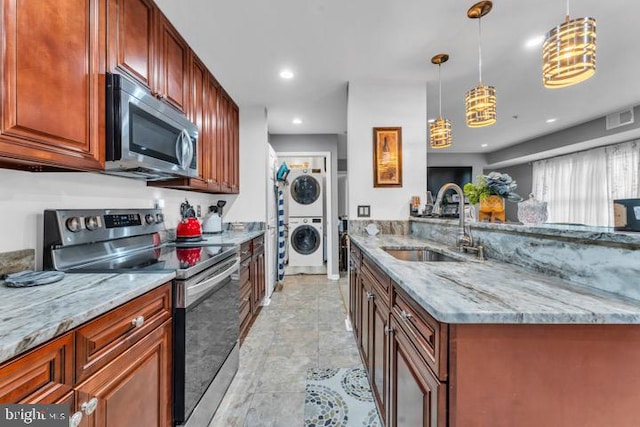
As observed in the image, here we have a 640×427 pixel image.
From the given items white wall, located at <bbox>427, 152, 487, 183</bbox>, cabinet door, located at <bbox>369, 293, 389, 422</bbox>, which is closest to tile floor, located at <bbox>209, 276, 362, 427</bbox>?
cabinet door, located at <bbox>369, 293, 389, 422</bbox>

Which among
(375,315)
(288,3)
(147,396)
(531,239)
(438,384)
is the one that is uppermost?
(288,3)

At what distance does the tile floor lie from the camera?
1560mm

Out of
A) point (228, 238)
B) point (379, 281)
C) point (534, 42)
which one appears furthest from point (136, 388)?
point (534, 42)

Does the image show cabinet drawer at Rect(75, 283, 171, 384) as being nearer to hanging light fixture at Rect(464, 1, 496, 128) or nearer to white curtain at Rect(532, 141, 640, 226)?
hanging light fixture at Rect(464, 1, 496, 128)

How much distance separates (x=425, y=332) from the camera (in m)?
0.81

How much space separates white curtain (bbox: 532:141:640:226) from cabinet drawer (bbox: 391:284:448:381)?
4.54 m

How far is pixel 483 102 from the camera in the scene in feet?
6.32

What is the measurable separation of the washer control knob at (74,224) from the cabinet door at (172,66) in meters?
0.89

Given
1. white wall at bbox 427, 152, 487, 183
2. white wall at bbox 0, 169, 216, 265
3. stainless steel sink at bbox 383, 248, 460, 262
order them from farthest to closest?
white wall at bbox 427, 152, 487, 183 → stainless steel sink at bbox 383, 248, 460, 262 → white wall at bbox 0, 169, 216, 265

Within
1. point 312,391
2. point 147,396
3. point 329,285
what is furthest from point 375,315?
point 329,285

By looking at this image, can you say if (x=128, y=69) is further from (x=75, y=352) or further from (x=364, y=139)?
(x=364, y=139)

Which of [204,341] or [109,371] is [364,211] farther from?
[109,371]

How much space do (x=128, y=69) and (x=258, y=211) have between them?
6.68 feet

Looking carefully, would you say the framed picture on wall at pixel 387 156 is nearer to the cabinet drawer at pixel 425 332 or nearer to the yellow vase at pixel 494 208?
the yellow vase at pixel 494 208
